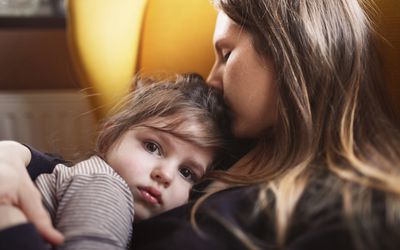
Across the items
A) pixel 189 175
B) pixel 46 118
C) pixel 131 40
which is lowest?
pixel 46 118

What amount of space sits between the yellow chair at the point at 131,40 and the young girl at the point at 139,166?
5.2 inches

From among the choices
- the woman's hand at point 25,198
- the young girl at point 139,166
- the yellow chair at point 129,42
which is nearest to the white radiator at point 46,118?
the yellow chair at point 129,42

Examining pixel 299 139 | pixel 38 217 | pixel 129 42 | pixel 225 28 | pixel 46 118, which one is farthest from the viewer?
pixel 46 118

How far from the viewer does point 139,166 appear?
73 centimetres

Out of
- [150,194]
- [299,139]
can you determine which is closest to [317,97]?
[299,139]

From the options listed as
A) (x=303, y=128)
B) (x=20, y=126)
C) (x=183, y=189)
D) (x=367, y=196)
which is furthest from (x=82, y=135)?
(x=367, y=196)

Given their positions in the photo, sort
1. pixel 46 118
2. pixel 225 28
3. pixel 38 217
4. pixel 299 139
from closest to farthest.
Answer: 1. pixel 38 217
2. pixel 299 139
3. pixel 225 28
4. pixel 46 118

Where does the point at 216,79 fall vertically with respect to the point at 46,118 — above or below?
above

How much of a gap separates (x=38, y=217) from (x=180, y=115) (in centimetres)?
28

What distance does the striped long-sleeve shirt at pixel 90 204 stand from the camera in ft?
1.90

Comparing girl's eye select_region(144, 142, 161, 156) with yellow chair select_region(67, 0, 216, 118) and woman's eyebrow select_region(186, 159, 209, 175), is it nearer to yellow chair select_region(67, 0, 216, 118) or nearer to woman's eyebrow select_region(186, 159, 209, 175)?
woman's eyebrow select_region(186, 159, 209, 175)

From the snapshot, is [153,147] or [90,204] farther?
[153,147]

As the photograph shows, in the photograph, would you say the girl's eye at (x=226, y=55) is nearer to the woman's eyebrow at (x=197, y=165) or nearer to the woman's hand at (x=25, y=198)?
the woman's eyebrow at (x=197, y=165)

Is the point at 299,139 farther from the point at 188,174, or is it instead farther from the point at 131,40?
the point at 131,40
